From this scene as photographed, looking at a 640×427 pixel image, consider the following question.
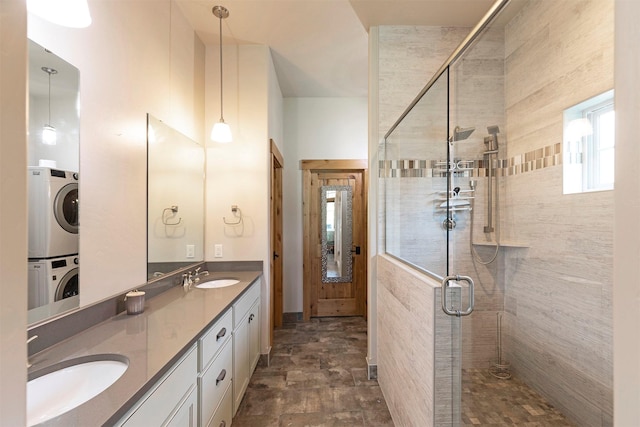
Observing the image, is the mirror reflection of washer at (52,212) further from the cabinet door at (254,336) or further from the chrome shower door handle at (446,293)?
the chrome shower door handle at (446,293)

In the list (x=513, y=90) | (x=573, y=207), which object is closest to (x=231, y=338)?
(x=573, y=207)

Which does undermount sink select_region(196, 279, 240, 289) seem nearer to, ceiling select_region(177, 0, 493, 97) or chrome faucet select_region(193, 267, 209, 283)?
chrome faucet select_region(193, 267, 209, 283)

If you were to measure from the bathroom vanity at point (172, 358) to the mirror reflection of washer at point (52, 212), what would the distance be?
40 cm

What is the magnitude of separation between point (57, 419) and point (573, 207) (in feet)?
5.71

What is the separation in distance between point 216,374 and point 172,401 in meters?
0.51

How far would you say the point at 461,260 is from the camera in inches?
60.1

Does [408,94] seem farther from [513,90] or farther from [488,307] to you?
[488,307]

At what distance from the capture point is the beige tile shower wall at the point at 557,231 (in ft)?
Result: 3.04

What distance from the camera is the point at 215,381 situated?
1.53 metres

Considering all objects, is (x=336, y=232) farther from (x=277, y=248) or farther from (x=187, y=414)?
(x=187, y=414)

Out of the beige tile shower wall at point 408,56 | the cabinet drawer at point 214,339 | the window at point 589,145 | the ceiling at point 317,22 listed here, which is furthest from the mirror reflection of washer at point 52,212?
the beige tile shower wall at point 408,56
